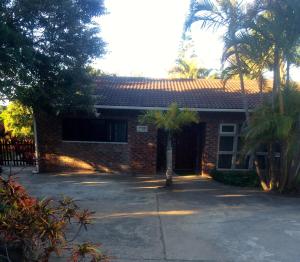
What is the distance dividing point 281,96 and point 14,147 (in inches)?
400

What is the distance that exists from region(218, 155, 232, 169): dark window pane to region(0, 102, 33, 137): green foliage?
9097 mm

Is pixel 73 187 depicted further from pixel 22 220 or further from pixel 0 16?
pixel 22 220

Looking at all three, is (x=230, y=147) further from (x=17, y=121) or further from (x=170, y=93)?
(x=17, y=121)

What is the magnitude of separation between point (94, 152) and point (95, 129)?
0.89 m

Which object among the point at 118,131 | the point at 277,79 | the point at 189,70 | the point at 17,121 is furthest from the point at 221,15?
the point at 189,70

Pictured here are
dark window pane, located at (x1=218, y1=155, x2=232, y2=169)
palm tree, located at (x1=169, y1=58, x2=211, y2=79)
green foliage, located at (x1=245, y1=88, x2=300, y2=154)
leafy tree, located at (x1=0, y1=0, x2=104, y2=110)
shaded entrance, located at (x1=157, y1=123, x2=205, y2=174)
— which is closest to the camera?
leafy tree, located at (x1=0, y1=0, x2=104, y2=110)

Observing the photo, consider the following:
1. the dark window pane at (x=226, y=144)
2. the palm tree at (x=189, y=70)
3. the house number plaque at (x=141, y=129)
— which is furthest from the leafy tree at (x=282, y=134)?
the palm tree at (x=189, y=70)

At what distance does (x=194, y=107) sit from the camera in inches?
471

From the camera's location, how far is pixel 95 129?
12516mm

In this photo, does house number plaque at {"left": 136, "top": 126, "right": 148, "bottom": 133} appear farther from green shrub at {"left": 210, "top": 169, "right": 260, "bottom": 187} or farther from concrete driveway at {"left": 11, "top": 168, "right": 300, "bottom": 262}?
green shrub at {"left": 210, "top": 169, "right": 260, "bottom": 187}

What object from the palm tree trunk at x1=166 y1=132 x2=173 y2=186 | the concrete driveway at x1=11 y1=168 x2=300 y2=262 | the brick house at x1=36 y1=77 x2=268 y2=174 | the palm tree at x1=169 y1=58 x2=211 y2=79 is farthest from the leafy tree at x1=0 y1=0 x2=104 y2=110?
the palm tree at x1=169 y1=58 x2=211 y2=79

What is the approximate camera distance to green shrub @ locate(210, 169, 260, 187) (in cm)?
1103

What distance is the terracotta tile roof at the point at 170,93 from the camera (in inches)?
476

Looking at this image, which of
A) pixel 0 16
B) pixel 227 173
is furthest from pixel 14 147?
pixel 227 173
